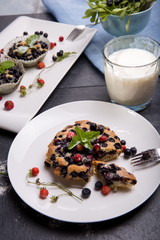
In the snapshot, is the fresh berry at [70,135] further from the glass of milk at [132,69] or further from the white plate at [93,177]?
the glass of milk at [132,69]

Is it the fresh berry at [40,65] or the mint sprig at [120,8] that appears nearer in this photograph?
the mint sprig at [120,8]

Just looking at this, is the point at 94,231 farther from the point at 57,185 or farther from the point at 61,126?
the point at 61,126

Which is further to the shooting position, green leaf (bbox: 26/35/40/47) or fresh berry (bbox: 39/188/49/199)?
green leaf (bbox: 26/35/40/47)

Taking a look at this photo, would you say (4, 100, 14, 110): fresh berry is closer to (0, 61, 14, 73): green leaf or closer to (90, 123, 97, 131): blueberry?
(0, 61, 14, 73): green leaf

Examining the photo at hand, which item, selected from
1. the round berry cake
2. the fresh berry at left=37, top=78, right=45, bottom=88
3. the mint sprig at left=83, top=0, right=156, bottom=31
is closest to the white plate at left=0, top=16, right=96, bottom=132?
the fresh berry at left=37, top=78, right=45, bottom=88

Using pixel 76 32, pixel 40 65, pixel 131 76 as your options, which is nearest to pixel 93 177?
pixel 131 76

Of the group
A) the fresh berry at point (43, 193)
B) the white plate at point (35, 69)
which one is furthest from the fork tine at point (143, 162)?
the white plate at point (35, 69)

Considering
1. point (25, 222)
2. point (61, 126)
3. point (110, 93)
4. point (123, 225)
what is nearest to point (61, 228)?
point (25, 222)
